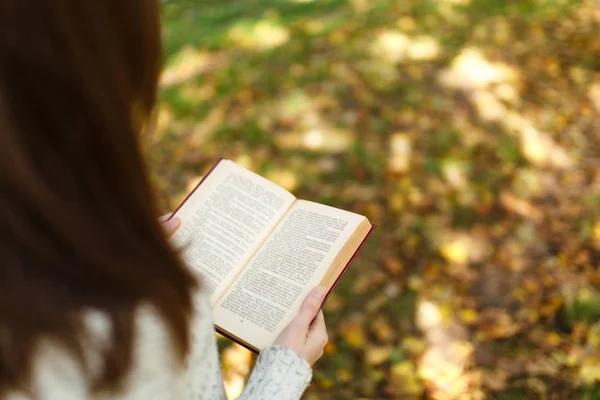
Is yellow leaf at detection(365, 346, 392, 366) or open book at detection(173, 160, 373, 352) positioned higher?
open book at detection(173, 160, 373, 352)

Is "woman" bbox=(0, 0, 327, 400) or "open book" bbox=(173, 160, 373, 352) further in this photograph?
"open book" bbox=(173, 160, 373, 352)

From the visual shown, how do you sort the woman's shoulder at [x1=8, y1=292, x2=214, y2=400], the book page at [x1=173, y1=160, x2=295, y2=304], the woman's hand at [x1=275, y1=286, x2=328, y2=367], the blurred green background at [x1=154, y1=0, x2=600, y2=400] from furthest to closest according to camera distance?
the blurred green background at [x1=154, y1=0, x2=600, y2=400] < the book page at [x1=173, y1=160, x2=295, y2=304] < the woman's hand at [x1=275, y1=286, x2=328, y2=367] < the woman's shoulder at [x1=8, y1=292, x2=214, y2=400]

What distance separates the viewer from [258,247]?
1648 millimetres

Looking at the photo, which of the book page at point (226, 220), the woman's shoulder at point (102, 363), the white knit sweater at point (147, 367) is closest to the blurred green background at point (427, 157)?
the book page at point (226, 220)

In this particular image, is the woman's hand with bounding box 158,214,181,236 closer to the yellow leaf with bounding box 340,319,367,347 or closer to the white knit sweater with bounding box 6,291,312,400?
the white knit sweater with bounding box 6,291,312,400

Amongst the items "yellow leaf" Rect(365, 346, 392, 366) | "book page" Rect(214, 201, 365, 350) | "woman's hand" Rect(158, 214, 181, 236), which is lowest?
"yellow leaf" Rect(365, 346, 392, 366)

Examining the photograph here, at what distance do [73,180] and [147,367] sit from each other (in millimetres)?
311

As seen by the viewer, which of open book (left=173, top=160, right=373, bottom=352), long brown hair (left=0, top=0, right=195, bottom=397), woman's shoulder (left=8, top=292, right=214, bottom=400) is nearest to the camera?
long brown hair (left=0, top=0, right=195, bottom=397)

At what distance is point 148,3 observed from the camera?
0.80m

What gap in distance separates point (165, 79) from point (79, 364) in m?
2.75

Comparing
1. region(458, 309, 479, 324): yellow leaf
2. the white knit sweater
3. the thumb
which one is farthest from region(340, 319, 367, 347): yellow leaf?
the white knit sweater

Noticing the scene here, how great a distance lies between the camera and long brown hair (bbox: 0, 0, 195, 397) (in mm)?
703

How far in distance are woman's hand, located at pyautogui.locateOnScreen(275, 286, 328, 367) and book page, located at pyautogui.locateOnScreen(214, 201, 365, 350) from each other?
0.15ft

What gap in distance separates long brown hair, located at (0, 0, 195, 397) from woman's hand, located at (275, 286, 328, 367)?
57 centimetres
